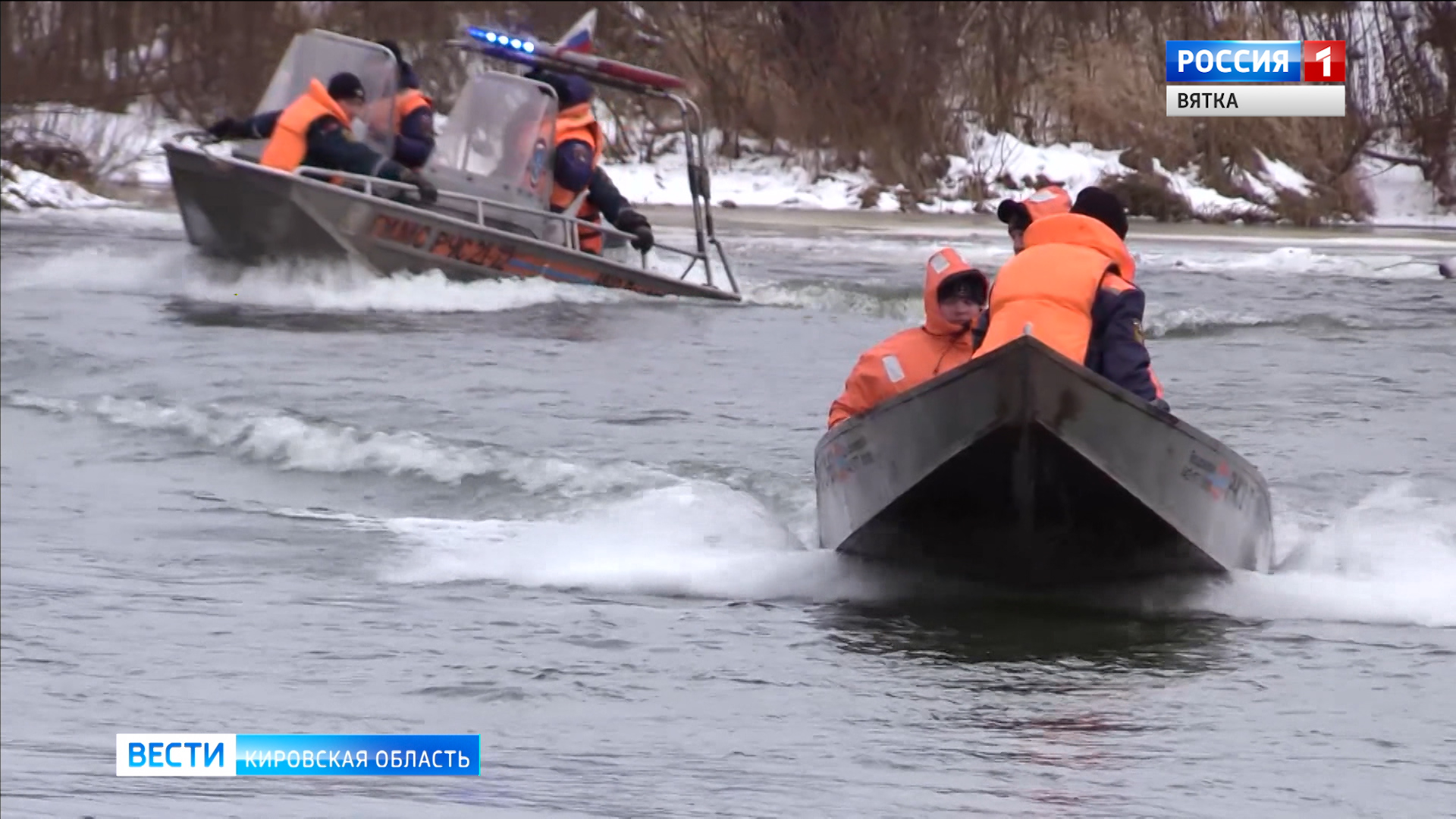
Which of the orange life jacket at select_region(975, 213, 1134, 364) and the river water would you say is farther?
the orange life jacket at select_region(975, 213, 1134, 364)

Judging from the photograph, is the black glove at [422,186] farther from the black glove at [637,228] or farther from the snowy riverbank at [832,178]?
the snowy riverbank at [832,178]

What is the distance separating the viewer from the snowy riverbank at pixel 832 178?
68.5ft

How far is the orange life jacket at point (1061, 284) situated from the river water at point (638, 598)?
98 cm

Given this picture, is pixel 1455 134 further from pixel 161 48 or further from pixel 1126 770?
pixel 161 48

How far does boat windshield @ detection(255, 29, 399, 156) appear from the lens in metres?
17.9

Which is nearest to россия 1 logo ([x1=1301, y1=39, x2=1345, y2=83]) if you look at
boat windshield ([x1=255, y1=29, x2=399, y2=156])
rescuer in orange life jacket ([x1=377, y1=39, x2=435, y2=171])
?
rescuer in orange life jacket ([x1=377, y1=39, x2=435, y2=171])

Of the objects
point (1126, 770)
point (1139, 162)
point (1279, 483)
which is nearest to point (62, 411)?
point (1279, 483)

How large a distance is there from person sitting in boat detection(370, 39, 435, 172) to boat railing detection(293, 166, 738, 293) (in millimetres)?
248

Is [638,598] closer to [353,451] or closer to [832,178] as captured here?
[353,451]

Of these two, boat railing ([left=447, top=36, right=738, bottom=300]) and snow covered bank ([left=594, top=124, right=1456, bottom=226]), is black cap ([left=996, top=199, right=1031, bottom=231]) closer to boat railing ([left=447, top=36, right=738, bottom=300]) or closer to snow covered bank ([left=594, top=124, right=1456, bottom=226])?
boat railing ([left=447, top=36, right=738, bottom=300])

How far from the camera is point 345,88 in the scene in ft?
56.5

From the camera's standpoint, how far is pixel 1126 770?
6598mm

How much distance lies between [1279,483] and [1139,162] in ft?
38.1

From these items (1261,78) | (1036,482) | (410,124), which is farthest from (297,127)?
(1036,482)
